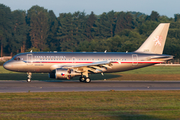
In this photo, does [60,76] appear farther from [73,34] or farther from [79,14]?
[79,14]

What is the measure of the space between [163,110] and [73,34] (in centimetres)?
13603

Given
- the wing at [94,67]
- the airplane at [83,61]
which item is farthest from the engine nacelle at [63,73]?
the wing at [94,67]

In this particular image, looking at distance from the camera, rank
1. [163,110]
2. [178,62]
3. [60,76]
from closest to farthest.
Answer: [163,110], [60,76], [178,62]

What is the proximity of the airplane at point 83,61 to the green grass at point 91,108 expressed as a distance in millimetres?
13580

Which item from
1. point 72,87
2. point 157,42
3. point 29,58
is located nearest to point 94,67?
A: point 72,87

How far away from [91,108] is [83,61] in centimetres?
1980

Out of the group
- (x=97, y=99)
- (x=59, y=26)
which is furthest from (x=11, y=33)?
(x=97, y=99)

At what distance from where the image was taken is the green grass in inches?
569

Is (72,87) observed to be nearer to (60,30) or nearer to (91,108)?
(91,108)

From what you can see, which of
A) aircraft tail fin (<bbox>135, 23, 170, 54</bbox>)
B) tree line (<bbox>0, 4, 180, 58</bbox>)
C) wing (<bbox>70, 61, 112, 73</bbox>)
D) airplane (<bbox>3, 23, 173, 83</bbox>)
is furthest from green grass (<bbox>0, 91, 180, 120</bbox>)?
tree line (<bbox>0, 4, 180, 58</bbox>)

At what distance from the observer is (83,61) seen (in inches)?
1432

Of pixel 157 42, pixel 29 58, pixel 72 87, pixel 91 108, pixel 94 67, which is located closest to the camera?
pixel 91 108

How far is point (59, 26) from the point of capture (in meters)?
149

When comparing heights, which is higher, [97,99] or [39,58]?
[39,58]
